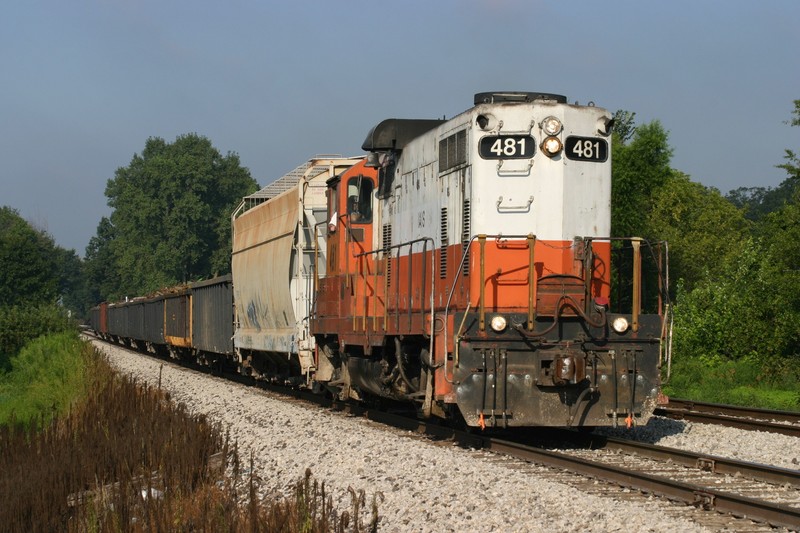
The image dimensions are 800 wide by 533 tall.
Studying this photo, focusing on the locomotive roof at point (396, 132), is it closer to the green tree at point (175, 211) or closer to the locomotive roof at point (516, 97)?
the locomotive roof at point (516, 97)

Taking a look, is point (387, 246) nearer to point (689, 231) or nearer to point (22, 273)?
point (689, 231)

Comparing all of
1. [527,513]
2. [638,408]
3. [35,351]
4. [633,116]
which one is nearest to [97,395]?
[638,408]

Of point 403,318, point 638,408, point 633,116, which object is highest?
point 633,116

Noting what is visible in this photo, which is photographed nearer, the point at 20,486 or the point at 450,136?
the point at 20,486

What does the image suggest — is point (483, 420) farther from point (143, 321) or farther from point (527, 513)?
point (143, 321)

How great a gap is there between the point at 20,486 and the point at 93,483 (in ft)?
2.20

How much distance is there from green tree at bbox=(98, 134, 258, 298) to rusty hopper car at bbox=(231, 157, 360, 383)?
62.1 meters

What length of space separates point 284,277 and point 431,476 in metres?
10.1

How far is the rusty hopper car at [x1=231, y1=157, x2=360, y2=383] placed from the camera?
17.6 m

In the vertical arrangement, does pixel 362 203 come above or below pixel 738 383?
above

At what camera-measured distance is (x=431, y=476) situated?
8703 mm

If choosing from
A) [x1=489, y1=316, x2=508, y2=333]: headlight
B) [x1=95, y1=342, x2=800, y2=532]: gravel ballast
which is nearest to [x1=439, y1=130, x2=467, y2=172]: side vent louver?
[x1=489, y1=316, x2=508, y2=333]: headlight

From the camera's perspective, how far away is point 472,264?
35.4ft

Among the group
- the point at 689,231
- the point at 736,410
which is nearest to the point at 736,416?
the point at 736,410
